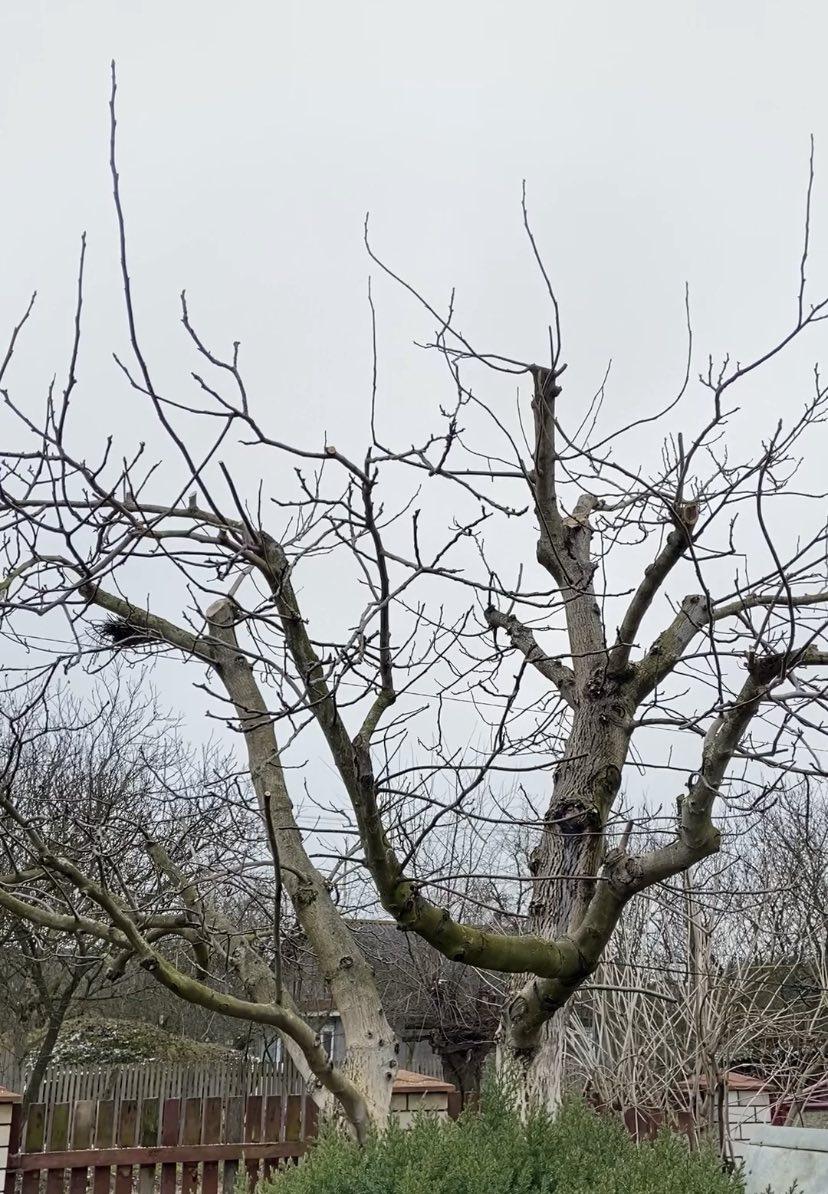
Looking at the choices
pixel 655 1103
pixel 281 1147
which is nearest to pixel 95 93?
pixel 281 1147

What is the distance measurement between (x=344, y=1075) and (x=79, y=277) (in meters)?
3.37

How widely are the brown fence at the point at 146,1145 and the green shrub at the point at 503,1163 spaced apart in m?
2.53

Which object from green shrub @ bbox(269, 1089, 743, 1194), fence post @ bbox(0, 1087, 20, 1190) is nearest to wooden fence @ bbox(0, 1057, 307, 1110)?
fence post @ bbox(0, 1087, 20, 1190)

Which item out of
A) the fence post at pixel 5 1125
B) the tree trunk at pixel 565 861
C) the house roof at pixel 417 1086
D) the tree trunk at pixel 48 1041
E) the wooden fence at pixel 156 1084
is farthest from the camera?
the tree trunk at pixel 48 1041

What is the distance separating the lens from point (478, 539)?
175 inches

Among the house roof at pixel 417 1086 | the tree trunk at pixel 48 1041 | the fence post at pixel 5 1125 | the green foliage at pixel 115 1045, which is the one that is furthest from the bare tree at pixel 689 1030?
the green foliage at pixel 115 1045

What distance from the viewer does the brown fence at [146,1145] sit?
5.79 metres

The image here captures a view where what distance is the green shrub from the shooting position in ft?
10.7

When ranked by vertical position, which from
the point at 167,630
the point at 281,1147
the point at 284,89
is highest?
the point at 284,89

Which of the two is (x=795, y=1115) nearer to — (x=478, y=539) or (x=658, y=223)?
(x=478, y=539)

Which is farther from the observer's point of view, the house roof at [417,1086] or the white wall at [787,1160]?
the house roof at [417,1086]

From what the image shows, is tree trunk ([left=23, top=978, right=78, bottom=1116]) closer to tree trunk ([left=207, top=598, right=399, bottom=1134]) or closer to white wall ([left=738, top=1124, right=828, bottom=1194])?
tree trunk ([left=207, top=598, right=399, bottom=1134])

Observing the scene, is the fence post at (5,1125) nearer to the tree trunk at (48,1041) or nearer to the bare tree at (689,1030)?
the bare tree at (689,1030)

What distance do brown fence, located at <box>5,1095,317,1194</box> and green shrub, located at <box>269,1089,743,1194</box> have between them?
8.29ft
